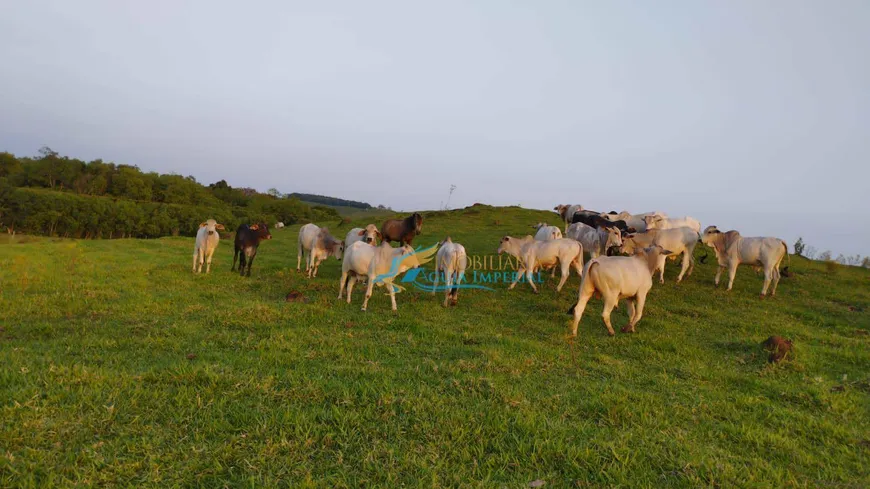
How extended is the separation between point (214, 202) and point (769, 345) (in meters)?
82.4

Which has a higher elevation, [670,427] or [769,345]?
[769,345]

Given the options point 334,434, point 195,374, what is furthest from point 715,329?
point 195,374

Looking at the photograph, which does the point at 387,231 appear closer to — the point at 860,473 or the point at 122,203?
the point at 860,473

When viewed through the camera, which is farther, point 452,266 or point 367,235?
point 367,235

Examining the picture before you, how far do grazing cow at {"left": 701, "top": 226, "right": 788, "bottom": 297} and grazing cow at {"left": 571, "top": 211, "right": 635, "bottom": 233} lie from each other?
2787mm

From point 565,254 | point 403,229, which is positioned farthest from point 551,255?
point 403,229

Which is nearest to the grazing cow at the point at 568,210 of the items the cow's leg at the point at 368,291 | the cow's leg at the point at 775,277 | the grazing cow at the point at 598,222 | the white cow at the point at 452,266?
the grazing cow at the point at 598,222

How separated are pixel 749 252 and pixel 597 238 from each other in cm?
452

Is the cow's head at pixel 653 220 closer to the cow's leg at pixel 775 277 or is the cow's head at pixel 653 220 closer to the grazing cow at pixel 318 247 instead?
the cow's leg at pixel 775 277

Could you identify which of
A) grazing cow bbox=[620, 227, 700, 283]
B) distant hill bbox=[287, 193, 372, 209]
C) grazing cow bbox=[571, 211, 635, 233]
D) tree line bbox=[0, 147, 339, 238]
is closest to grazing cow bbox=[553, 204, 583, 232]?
grazing cow bbox=[571, 211, 635, 233]

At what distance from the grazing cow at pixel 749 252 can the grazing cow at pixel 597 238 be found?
129 inches

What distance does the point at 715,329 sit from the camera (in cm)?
995

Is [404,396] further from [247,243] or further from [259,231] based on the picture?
[259,231]

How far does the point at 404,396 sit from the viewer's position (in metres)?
4.92
